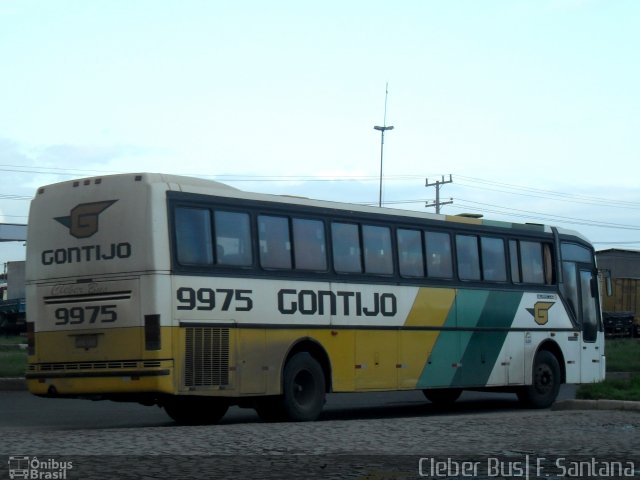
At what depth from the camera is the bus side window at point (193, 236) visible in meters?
14.9

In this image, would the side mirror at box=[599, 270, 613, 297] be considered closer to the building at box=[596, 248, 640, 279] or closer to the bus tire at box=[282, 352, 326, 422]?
the bus tire at box=[282, 352, 326, 422]

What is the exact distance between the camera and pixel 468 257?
1998cm

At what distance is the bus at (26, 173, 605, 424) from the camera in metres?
14.7

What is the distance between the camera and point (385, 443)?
11.5m

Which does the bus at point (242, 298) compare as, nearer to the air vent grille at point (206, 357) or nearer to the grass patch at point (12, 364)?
the air vent grille at point (206, 357)

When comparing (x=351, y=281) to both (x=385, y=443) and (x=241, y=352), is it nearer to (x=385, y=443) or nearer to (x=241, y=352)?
(x=241, y=352)

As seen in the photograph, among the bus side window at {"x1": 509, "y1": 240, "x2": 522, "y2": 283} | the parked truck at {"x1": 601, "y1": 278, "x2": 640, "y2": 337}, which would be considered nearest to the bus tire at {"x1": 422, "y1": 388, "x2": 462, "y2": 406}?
the bus side window at {"x1": 509, "y1": 240, "x2": 522, "y2": 283}

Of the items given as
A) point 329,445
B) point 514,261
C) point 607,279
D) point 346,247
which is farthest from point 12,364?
point 329,445

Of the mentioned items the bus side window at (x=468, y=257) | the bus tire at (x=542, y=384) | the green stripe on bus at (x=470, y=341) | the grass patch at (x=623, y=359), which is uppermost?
the bus side window at (x=468, y=257)

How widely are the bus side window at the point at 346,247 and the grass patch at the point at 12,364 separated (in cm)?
919

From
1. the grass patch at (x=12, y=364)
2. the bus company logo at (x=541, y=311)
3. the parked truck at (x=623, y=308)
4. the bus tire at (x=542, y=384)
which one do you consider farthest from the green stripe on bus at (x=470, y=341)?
the parked truck at (x=623, y=308)

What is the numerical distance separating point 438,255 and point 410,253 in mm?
804

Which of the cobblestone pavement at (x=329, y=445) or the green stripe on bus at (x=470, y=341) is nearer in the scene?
the cobblestone pavement at (x=329, y=445)

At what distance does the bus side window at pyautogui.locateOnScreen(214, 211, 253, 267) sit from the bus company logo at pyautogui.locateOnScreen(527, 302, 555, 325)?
24.1ft
